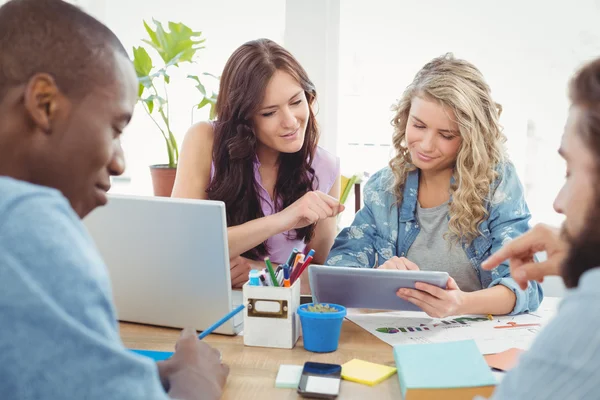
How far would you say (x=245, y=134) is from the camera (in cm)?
189

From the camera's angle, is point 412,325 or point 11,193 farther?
point 412,325

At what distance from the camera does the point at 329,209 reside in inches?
63.7

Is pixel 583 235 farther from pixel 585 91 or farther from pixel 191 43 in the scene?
pixel 191 43

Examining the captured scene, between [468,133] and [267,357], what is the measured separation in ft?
2.90

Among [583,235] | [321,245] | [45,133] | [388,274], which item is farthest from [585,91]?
[321,245]

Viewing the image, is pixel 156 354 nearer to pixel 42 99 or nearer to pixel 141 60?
pixel 42 99

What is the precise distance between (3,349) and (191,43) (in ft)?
6.90

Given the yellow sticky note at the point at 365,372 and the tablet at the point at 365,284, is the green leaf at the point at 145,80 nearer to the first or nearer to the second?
the tablet at the point at 365,284

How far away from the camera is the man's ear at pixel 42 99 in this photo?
671mm

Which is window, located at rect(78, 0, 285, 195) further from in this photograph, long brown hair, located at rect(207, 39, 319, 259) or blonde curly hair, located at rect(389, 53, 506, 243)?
blonde curly hair, located at rect(389, 53, 506, 243)

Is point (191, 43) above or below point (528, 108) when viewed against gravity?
above

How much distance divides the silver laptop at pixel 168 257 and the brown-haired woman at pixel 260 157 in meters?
0.43

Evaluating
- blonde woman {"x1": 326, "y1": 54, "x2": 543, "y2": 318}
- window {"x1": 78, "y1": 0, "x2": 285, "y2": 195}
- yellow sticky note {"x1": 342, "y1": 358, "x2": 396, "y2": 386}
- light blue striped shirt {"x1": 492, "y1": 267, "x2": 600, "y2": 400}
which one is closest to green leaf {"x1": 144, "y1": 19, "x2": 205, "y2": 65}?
window {"x1": 78, "y1": 0, "x2": 285, "y2": 195}

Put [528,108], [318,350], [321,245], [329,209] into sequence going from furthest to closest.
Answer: [528,108] < [321,245] < [329,209] < [318,350]
